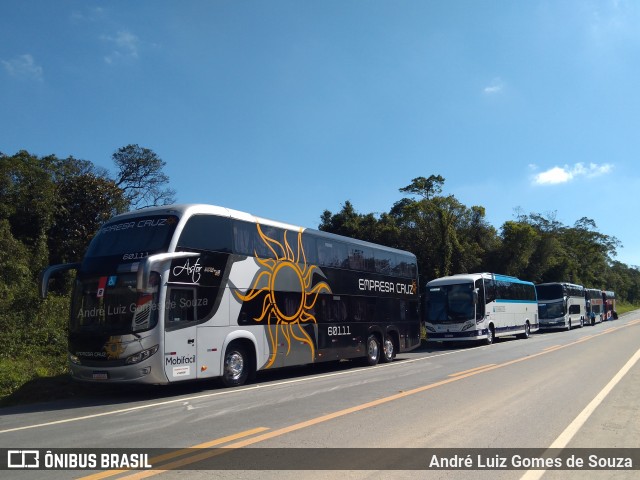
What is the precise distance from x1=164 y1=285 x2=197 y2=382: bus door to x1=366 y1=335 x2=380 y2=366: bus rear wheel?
795 cm

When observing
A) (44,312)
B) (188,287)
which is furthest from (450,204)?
(188,287)

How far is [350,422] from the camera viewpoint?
26.5 feet

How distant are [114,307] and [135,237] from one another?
1.59m

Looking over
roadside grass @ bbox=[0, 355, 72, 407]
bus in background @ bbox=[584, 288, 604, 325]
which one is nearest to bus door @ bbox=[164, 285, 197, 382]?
roadside grass @ bbox=[0, 355, 72, 407]

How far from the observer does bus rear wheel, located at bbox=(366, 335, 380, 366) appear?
18062 millimetres

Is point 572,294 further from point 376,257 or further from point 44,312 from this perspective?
point 44,312

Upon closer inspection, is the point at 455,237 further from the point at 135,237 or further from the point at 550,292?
the point at 135,237

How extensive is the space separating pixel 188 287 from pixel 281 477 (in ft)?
22.2

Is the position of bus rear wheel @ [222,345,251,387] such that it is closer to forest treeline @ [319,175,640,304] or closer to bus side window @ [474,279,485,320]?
bus side window @ [474,279,485,320]

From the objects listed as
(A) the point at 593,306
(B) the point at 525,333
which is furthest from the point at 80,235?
(A) the point at 593,306

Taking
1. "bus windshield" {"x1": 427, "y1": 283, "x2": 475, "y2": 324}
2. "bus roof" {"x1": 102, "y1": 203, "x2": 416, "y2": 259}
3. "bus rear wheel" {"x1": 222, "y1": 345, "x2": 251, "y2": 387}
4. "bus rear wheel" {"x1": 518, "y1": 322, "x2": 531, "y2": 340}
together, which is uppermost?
"bus roof" {"x1": 102, "y1": 203, "x2": 416, "y2": 259}

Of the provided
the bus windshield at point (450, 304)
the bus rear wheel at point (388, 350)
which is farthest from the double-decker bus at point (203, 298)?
the bus windshield at point (450, 304)

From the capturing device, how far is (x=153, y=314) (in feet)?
35.3

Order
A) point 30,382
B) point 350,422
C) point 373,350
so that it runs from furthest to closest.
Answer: point 373,350 → point 30,382 → point 350,422
